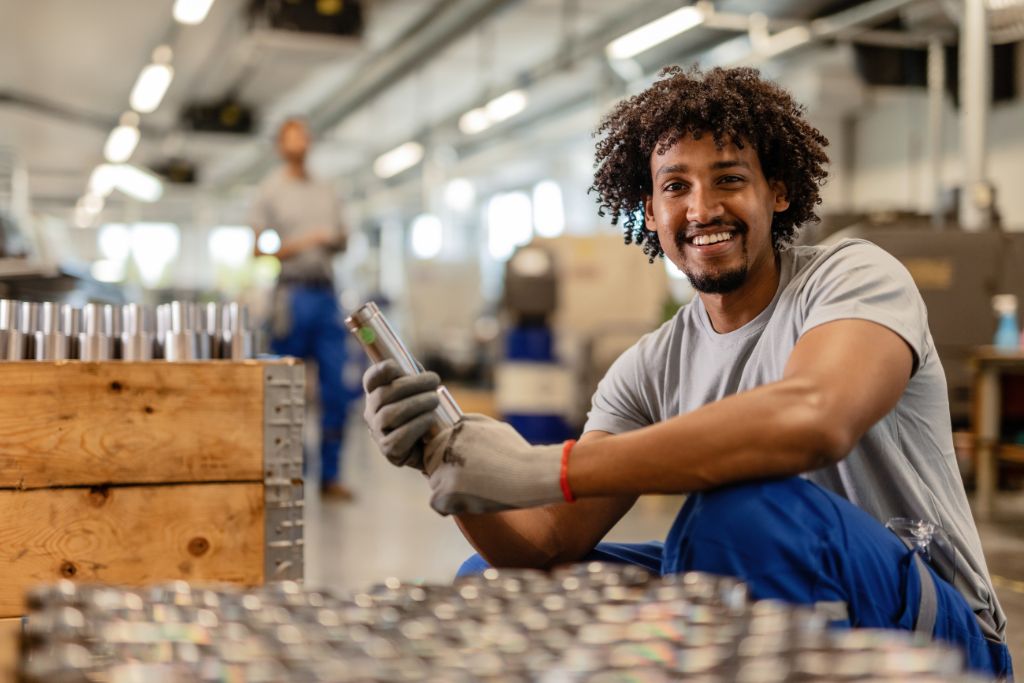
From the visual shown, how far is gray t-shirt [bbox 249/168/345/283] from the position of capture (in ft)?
14.9

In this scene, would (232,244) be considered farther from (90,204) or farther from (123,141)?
(123,141)

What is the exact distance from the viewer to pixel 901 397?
4.33 feet

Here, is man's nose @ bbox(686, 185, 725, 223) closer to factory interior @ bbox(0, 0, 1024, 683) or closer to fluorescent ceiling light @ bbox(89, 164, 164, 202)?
factory interior @ bbox(0, 0, 1024, 683)

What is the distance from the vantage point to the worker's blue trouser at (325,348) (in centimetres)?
454

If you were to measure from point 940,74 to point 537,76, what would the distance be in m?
3.34

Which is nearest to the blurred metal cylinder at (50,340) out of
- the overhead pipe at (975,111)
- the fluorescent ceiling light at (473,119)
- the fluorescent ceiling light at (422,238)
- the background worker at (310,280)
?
the background worker at (310,280)

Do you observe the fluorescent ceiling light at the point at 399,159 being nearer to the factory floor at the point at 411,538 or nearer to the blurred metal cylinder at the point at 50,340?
the factory floor at the point at 411,538

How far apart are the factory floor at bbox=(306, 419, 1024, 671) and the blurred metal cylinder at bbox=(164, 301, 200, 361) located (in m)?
0.94

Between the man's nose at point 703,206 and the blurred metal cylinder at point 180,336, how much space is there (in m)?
0.81

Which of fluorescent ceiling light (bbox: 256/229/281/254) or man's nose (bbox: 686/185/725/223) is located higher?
fluorescent ceiling light (bbox: 256/229/281/254)

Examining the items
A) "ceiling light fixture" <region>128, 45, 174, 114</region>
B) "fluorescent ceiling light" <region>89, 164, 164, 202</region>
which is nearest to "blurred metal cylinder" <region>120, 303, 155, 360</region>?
"ceiling light fixture" <region>128, 45, 174, 114</region>

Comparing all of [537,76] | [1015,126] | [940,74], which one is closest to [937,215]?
[940,74]

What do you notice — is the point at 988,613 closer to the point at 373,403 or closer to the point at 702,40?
the point at 373,403

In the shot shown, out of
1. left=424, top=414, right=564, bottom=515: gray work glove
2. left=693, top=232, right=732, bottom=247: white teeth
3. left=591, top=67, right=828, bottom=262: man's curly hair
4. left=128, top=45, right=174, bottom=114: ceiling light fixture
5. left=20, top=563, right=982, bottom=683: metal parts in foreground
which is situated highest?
left=128, top=45, right=174, bottom=114: ceiling light fixture
